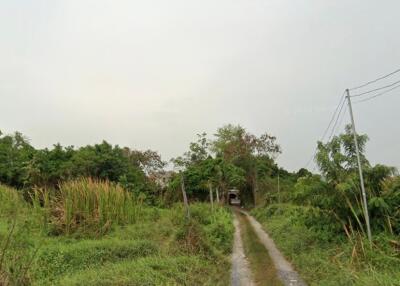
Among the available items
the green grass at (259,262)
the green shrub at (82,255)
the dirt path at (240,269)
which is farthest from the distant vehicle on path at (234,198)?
the green shrub at (82,255)

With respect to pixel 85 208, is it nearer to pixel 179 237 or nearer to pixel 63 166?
pixel 179 237

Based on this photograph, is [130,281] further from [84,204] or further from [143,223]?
[143,223]

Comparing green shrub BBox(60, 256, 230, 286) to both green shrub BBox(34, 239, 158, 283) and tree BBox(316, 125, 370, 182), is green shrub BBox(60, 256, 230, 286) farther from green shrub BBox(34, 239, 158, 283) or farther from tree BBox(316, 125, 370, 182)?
tree BBox(316, 125, 370, 182)

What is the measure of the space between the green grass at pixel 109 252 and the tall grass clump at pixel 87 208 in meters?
0.05

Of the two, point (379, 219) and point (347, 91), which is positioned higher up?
point (347, 91)

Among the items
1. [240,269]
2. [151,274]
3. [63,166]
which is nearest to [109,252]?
[151,274]

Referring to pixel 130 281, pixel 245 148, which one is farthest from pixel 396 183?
pixel 245 148

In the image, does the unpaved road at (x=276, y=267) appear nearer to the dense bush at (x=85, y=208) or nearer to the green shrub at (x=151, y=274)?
the green shrub at (x=151, y=274)

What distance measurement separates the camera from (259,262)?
11.3 meters

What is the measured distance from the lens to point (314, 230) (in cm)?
1162

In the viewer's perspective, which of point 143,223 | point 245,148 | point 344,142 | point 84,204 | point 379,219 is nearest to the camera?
point 379,219

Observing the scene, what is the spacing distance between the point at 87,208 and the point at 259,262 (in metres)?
5.78

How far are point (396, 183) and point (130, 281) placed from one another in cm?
696

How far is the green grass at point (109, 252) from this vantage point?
709 cm
